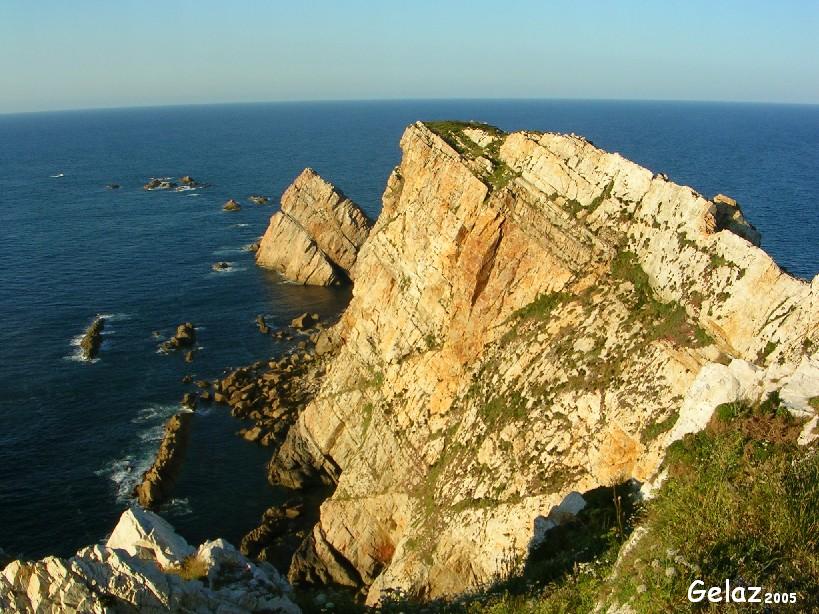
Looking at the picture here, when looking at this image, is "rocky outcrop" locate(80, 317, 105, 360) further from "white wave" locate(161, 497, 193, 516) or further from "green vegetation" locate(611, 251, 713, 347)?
"green vegetation" locate(611, 251, 713, 347)

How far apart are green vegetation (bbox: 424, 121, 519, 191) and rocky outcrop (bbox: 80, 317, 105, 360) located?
50496 mm

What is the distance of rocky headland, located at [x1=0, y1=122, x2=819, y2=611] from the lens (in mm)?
26547

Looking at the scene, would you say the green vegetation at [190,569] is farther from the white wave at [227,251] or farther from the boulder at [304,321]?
the white wave at [227,251]

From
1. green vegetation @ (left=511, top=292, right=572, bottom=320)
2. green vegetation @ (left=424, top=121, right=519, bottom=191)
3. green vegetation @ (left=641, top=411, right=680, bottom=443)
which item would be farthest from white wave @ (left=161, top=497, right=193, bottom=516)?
green vegetation @ (left=641, top=411, right=680, bottom=443)

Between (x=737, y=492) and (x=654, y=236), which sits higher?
(x=654, y=236)

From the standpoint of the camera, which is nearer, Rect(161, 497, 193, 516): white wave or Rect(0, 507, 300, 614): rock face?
Rect(0, 507, 300, 614): rock face

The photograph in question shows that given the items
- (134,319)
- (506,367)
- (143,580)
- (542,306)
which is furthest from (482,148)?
(134,319)

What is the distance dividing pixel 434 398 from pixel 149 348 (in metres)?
49.1

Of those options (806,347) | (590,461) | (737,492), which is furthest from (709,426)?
(590,461)

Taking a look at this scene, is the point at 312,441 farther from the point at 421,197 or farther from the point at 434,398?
the point at 421,197

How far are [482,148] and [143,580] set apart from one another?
130 feet

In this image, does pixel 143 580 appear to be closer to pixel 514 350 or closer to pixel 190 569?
pixel 190 569

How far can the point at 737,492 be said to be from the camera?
55.8 feet

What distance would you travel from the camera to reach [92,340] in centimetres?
7862
